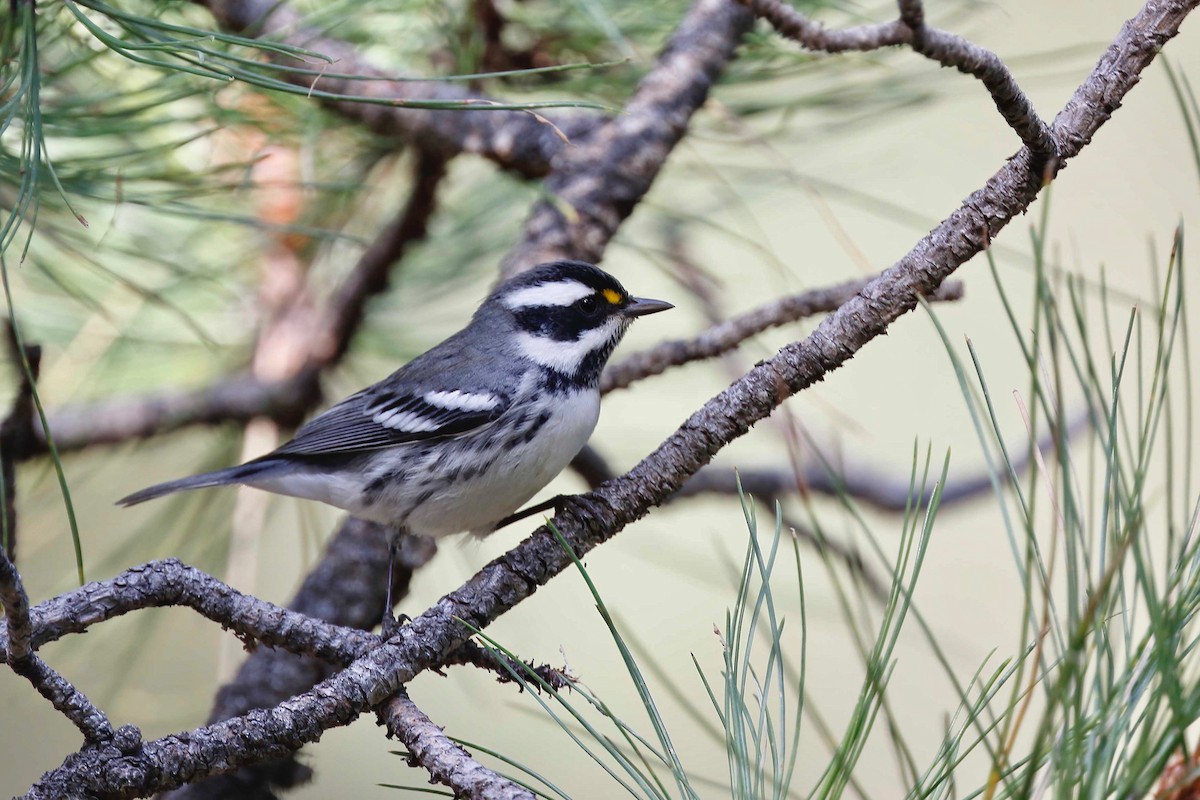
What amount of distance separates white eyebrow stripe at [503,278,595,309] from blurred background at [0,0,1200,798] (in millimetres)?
296

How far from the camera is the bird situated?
1759 mm

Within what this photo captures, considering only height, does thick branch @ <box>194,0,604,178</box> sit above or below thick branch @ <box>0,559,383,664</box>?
above

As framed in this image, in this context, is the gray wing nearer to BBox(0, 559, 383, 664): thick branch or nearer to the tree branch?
BBox(0, 559, 383, 664): thick branch

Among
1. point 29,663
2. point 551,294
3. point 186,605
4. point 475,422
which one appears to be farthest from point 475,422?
point 29,663

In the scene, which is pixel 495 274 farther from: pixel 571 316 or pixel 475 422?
pixel 475 422

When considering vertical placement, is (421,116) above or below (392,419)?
above

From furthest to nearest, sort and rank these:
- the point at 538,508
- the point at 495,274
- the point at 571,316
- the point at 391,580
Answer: the point at 495,274 < the point at 571,316 < the point at 391,580 < the point at 538,508

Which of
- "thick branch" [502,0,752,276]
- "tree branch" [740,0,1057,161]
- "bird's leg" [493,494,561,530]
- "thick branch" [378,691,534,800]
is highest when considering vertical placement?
"thick branch" [502,0,752,276]

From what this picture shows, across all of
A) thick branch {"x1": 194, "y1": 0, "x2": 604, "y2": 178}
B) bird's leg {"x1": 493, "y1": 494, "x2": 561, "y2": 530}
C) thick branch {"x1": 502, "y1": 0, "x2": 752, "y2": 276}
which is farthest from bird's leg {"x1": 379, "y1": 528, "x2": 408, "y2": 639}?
thick branch {"x1": 194, "y1": 0, "x2": 604, "y2": 178}

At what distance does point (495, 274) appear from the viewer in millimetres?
2461

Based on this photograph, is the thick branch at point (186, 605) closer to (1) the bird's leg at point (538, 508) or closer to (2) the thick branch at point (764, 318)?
(1) the bird's leg at point (538, 508)

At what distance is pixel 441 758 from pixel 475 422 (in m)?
0.97

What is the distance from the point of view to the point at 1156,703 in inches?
26.9

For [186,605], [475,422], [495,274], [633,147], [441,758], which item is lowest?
[441,758]
